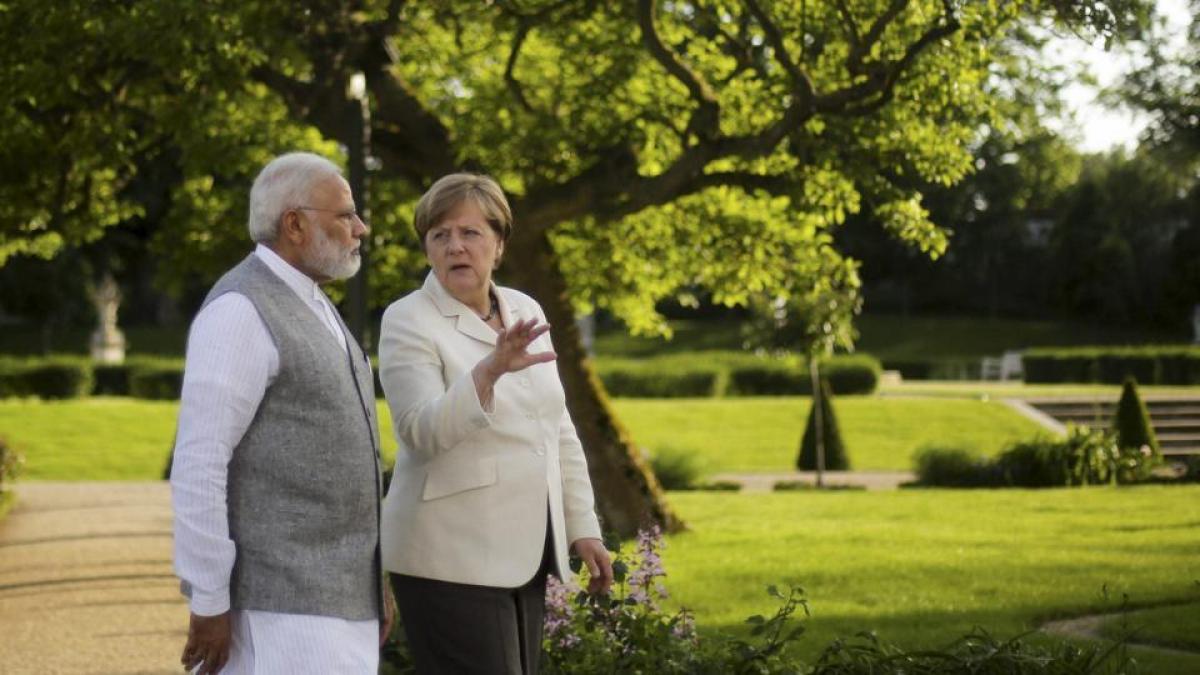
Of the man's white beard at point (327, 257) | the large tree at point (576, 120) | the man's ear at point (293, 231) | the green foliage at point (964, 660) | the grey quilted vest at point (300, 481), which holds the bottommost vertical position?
the green foliage at point (964, 660)

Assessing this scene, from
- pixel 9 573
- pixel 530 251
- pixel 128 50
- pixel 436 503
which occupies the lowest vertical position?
pixel 9 573

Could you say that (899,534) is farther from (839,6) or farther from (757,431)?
(757,431)

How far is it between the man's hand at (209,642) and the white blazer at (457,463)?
587mm

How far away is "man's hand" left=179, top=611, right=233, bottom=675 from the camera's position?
11.7 ft

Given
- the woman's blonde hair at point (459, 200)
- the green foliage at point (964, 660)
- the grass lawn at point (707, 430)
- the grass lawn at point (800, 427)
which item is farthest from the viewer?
the grass lawn at point (800, 427)

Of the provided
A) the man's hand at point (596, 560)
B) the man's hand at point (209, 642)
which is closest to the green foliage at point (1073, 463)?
the man's hand at point (596, 560)

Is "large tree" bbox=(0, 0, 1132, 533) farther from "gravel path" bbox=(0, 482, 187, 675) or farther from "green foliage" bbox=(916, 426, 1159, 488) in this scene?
"green foliage" bbox=(916, 426, 1159, 488)

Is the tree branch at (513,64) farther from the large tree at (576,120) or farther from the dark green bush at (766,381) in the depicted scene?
the dark green bush at (766,381)

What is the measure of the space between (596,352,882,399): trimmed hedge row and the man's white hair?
1280 inches

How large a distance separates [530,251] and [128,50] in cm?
476

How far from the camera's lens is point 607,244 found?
16.6 meters

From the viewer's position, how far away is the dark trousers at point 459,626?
161 inches

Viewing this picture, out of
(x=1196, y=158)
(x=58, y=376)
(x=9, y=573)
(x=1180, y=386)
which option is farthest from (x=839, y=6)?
(x=1180, y=386)

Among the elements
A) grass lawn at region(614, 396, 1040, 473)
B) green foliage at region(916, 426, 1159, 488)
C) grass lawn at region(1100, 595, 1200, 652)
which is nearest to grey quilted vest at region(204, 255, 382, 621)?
grass lawn at region(1100, 595, 1200, 652)
